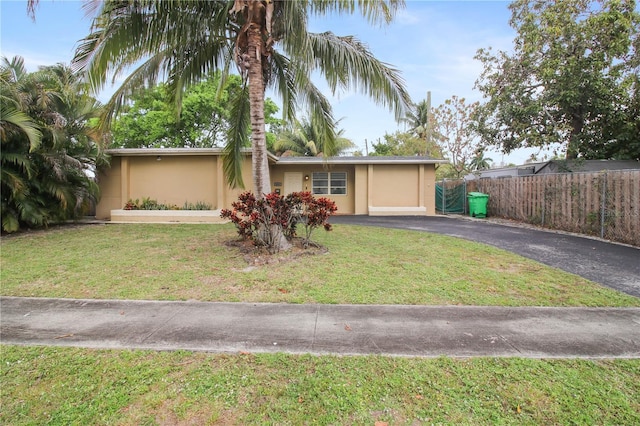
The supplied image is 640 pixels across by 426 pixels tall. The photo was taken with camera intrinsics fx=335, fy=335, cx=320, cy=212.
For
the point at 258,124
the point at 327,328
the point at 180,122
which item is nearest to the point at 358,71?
the point at 258,124

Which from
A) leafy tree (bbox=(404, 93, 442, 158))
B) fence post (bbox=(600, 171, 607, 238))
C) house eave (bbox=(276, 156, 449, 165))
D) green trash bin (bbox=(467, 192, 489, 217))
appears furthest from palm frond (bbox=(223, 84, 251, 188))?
leafy tree (bbox=(404, 93, 442, 158))

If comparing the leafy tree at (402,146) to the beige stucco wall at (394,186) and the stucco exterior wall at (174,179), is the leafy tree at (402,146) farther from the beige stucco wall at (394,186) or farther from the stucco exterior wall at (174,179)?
the stucco exterior wall at (174,179)

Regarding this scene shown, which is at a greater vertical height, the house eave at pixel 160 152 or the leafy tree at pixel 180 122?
the leafy tree at pixel 180 122

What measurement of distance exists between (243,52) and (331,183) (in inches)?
425

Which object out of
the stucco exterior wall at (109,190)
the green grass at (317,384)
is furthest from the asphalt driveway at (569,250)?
the stucco exterior wall at (109,190)

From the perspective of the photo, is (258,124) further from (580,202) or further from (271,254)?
(580,202)

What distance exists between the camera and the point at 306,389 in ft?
8.37

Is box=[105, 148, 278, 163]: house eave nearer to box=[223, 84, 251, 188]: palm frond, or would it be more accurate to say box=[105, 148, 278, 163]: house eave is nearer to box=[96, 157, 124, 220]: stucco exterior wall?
box=[96, 157, 124, 220]: stucco exterior wall

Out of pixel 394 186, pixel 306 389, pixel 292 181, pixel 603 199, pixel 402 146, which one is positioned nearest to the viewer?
pixel 306 389

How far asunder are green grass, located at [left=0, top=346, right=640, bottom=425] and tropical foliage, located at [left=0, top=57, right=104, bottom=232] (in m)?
7.72

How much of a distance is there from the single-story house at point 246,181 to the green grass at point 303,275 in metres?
4.30

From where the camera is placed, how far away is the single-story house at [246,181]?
1357 cm

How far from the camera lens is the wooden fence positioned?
8305mm

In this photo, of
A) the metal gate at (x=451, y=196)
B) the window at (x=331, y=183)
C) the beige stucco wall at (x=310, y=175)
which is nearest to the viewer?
the beige stucco wall at (x=310, y=175)
